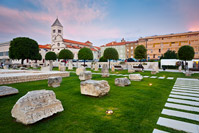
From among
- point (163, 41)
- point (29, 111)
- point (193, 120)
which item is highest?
point (163, 41)

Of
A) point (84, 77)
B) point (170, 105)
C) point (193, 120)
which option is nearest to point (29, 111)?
point (193, 120)

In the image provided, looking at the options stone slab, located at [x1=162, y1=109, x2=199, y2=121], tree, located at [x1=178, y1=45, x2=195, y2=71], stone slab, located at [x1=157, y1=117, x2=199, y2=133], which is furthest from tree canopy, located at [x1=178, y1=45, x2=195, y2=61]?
stone slab, located at [x1=157, y1=117, x2=199, y2=133]

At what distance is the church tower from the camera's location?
2299 inches

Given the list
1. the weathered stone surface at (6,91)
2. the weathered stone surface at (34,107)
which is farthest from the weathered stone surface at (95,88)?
the weathered stone surface at (6,91)

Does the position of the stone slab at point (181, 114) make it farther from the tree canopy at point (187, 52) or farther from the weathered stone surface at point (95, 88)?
the tree canopy at point (187, 52)

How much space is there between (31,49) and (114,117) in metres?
34.7

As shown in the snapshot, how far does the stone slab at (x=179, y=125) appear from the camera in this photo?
261cm

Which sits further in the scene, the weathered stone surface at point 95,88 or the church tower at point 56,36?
the church tower at point 56,36

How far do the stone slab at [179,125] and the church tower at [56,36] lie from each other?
2321 inches

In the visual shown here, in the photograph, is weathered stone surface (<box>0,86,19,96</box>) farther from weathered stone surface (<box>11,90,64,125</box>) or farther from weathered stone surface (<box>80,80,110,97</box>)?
weathered stone surface (<box>80,80,110,97</box>)

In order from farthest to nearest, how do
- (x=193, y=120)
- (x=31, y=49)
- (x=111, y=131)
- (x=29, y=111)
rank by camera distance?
(x=31, y=49) → (x=193, y=120) → (x=29, y=111) → (x=111, y=131)

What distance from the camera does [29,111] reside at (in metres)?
2.68

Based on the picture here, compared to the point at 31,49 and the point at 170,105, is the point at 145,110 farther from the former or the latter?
the point at 31,49

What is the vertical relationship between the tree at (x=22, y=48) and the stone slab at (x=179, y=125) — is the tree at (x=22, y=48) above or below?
above
